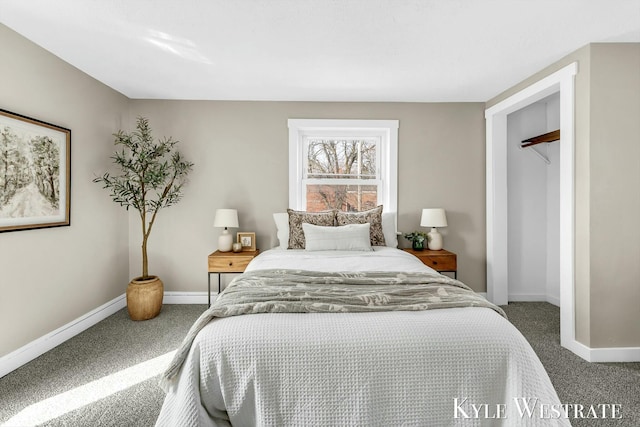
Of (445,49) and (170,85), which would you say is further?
(170,85)

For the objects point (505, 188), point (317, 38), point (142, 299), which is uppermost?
point (317, 38)

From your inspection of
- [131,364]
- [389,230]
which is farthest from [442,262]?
[131,364]

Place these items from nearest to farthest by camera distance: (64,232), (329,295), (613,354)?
(329,295) → (613,354) → (64,232)

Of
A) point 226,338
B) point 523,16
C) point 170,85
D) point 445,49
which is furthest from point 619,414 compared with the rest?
point 170,85

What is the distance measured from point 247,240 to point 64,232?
5.52ft

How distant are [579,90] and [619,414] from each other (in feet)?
7.58

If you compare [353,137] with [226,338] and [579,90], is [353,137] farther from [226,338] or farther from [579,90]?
[226,338]

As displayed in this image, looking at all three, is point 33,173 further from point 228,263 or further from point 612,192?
point 612,192

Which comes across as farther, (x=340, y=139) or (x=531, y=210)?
(x=340, y=139)

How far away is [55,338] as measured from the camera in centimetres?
268

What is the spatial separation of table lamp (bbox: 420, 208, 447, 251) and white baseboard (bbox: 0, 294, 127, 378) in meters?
3.60

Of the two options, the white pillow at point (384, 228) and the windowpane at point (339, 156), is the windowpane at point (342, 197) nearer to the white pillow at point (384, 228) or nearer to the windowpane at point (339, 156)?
the windowpane at point (339, 156)

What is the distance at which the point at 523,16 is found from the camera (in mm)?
2072

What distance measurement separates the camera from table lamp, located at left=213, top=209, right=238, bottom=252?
346 cm
